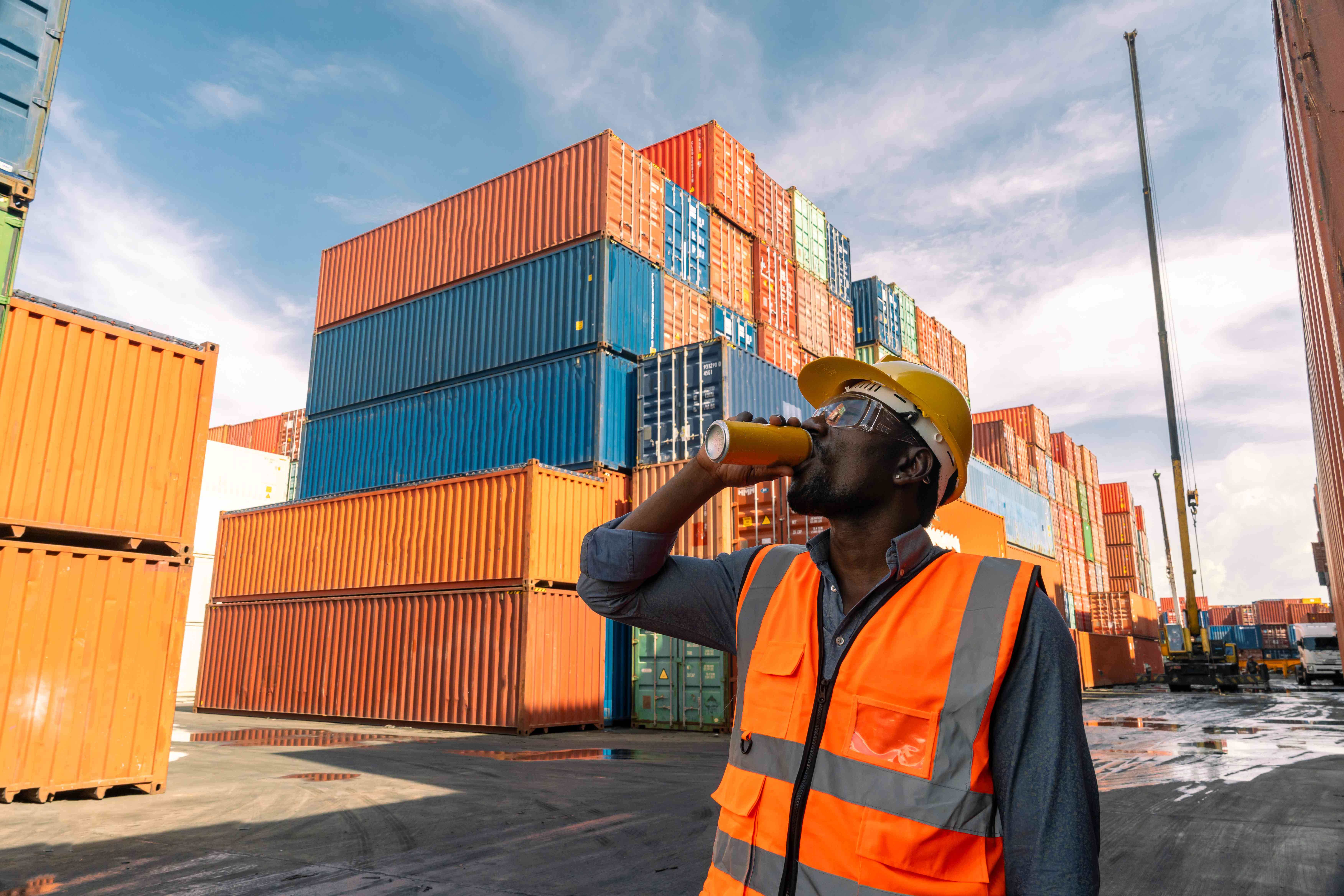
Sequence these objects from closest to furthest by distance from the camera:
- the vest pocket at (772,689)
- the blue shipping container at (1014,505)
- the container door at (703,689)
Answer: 1. the vest pocket at (772,689)
2. the container door at (703,689)
3. the blue shipping container at (1014,505)

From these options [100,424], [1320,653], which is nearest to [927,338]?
[1320,653]

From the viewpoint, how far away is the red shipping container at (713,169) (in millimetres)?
21984

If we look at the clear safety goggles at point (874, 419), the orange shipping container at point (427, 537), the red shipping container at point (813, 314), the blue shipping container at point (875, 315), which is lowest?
the clear safety goggles at point (874, 419)


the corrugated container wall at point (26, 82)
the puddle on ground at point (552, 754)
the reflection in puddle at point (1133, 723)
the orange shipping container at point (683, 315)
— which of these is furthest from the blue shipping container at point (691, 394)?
the corrugated container wall at point (26, 82)

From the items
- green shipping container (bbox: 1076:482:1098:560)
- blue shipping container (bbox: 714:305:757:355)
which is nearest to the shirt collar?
blue shipping container (bbox: 714:305:757:355)

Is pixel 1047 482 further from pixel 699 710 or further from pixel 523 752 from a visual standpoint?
pixel 523 752

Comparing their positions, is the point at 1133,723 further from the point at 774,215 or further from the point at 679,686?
the point at 774,215

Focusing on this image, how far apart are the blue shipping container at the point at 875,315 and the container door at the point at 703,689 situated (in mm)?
17250

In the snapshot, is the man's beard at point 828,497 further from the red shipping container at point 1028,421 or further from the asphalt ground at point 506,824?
the red shipping container at point 1028,421

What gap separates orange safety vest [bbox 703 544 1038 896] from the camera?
134 centimetres

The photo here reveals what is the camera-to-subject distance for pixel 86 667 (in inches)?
292

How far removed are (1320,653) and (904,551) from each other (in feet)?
133

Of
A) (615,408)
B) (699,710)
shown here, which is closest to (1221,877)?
(699,710)

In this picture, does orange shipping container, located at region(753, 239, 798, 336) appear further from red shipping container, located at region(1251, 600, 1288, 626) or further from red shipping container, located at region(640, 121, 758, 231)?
red shipping container, located at region(1251, 600, 1288, 626)
